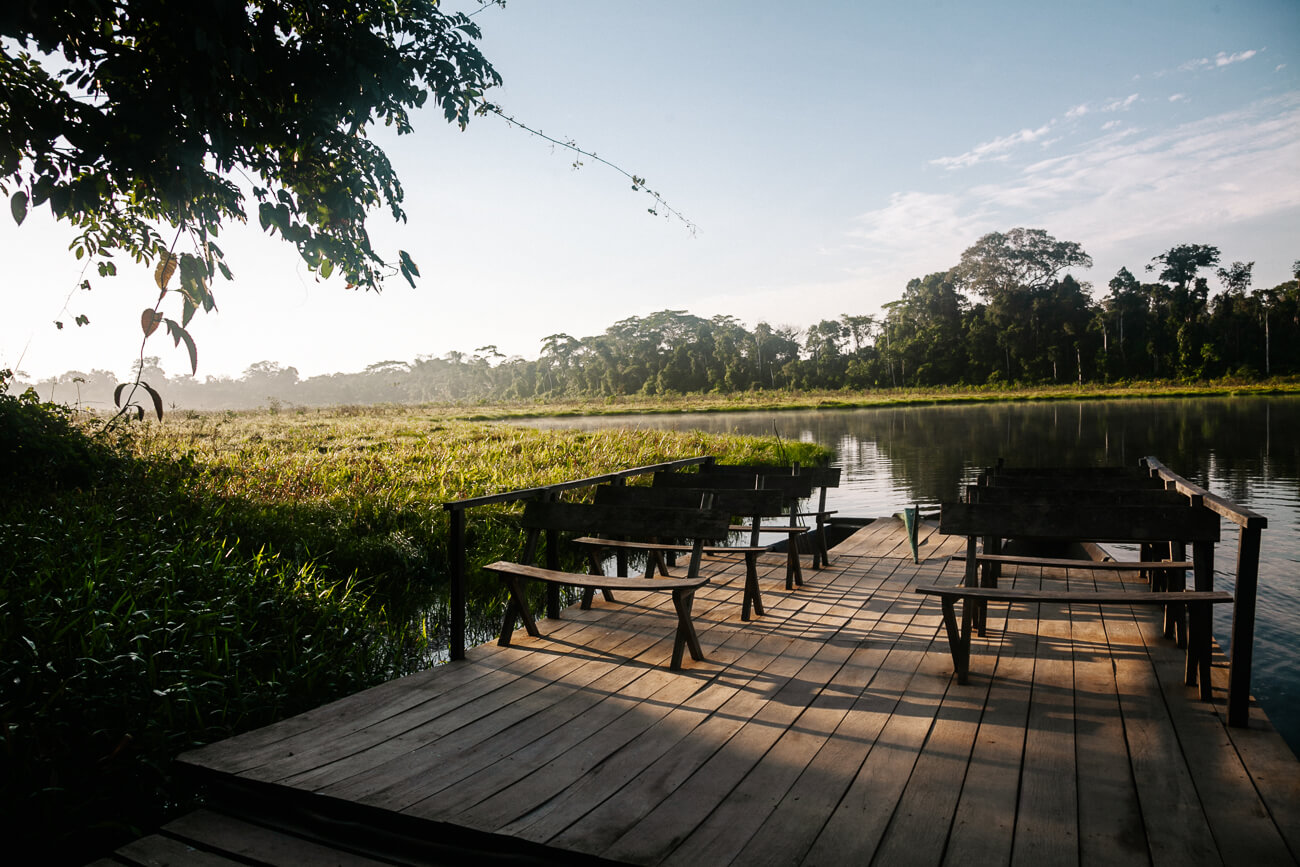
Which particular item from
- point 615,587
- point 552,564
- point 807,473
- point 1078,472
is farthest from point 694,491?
point 1078,472

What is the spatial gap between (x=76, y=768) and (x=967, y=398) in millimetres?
71848

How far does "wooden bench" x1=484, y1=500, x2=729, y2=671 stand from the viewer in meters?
4.52

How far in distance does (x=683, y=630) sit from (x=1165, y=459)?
70.8 ft

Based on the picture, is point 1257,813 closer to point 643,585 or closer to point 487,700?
point 643,585

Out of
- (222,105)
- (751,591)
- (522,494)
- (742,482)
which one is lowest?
(751,591)

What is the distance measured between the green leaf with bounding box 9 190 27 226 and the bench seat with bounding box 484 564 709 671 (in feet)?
9.78

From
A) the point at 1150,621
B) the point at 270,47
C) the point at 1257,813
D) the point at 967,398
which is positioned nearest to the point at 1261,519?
the point at 1257,813

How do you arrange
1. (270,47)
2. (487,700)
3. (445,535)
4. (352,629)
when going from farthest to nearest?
1. (445,535)
2. (352,629)
3. (487,700)
4. (270,47)

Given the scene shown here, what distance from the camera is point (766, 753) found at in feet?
11.0

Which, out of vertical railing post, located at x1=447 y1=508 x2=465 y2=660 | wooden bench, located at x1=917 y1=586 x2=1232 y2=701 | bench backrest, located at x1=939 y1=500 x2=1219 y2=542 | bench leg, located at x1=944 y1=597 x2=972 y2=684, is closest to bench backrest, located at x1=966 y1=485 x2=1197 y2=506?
bench backrest, located at x1=939 y1=500 x2=1219 y2=542

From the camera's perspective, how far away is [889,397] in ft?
244

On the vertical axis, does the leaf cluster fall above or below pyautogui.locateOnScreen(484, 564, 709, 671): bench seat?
above

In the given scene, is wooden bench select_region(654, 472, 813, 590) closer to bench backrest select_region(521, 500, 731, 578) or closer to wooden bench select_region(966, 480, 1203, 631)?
wooden bench select_region(966, 480, 1203, 631)

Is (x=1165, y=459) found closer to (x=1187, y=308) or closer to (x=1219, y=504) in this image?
(x=1219, y=504)
